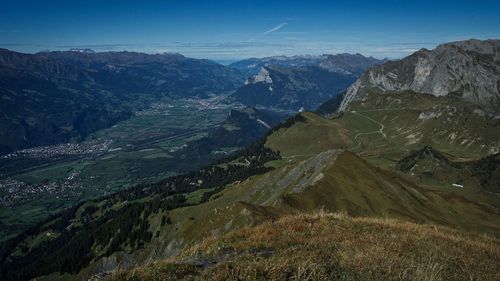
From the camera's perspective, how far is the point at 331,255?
14242mm

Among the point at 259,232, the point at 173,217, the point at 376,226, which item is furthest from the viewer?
the point at 173,217

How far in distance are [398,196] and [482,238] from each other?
254ft

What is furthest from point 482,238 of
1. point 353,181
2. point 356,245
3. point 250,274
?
point 353,181

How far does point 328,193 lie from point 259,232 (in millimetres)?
65368

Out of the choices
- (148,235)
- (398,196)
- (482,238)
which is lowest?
(148,235)

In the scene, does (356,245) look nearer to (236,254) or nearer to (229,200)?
(236,254)

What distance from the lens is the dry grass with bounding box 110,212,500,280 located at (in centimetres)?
1166

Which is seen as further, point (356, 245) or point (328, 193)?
point (328, 193)

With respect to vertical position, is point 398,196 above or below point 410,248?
below

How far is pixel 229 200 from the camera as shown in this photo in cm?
14325

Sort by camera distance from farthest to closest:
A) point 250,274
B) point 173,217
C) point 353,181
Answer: point 173,217
point 353,181
point 250,274

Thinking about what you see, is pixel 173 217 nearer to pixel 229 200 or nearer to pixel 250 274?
pixel 229 200

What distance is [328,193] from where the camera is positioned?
82.0 metres

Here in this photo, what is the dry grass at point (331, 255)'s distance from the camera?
1166cm
